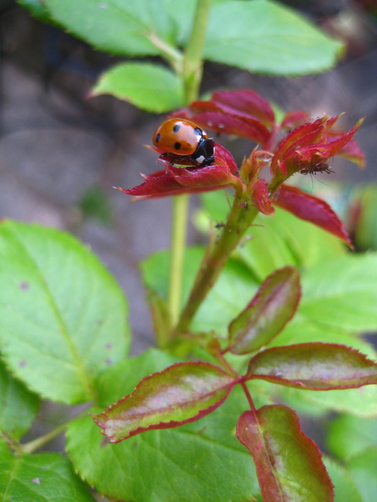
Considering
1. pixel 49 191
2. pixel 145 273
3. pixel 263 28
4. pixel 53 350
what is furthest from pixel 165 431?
pixel 49 191

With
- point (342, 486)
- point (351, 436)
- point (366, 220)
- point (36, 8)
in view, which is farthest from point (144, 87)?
point (366, 220)

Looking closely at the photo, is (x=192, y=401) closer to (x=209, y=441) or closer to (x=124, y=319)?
(x=209, y=441)

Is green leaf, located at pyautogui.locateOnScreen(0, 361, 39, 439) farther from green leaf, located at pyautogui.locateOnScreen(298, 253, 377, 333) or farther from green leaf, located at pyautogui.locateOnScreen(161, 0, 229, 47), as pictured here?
green leaf, located at pyautogui.locateOnScreen(161, 0, 229, 47)

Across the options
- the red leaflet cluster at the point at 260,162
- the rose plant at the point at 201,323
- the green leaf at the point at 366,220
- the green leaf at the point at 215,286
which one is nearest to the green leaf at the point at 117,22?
the rose plant at the point at 201,323

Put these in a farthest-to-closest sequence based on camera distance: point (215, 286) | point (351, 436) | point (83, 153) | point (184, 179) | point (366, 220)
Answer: point (83, 153)
point (366, 220)
point (351, 436)
point (215, 286)
point (184, 179)

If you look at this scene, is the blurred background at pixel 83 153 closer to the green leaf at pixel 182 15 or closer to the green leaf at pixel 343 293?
the green leaf at pixel 343 293

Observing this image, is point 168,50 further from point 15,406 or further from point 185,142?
point 15,406
